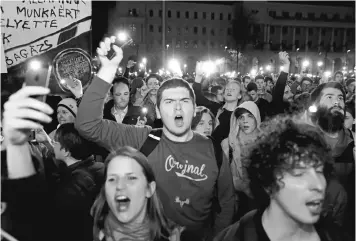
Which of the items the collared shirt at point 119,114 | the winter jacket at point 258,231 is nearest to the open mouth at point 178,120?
the winter jacket at point 258,231

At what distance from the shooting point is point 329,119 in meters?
3.48

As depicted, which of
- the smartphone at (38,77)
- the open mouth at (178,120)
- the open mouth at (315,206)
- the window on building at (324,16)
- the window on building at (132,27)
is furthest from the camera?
the window on building at (324,16)

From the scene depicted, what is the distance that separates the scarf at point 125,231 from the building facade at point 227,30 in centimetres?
6343

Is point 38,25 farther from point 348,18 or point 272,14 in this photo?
point 348,18

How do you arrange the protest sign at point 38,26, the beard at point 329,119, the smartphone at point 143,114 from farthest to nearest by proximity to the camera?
1. the smartphone at point 143,114
2. the protest sign at point 38,26
3. the beard at point 329,119

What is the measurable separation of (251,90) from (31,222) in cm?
613

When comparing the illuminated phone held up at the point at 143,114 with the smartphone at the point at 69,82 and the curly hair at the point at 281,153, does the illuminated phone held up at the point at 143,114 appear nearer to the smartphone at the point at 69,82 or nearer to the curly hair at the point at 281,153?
the smartphone at the point at 69,82

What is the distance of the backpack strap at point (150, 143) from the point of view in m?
3.01

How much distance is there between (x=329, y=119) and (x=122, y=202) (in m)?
2.03

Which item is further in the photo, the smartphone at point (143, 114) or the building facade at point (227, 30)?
the building facade at point (227, 30)

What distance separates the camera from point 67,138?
3305 millimetres

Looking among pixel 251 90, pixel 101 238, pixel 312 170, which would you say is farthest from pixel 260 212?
pixel 251 90

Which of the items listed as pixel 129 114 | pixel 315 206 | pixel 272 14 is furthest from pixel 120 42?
pixel 272 14

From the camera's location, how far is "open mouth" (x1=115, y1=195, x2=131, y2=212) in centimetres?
230
